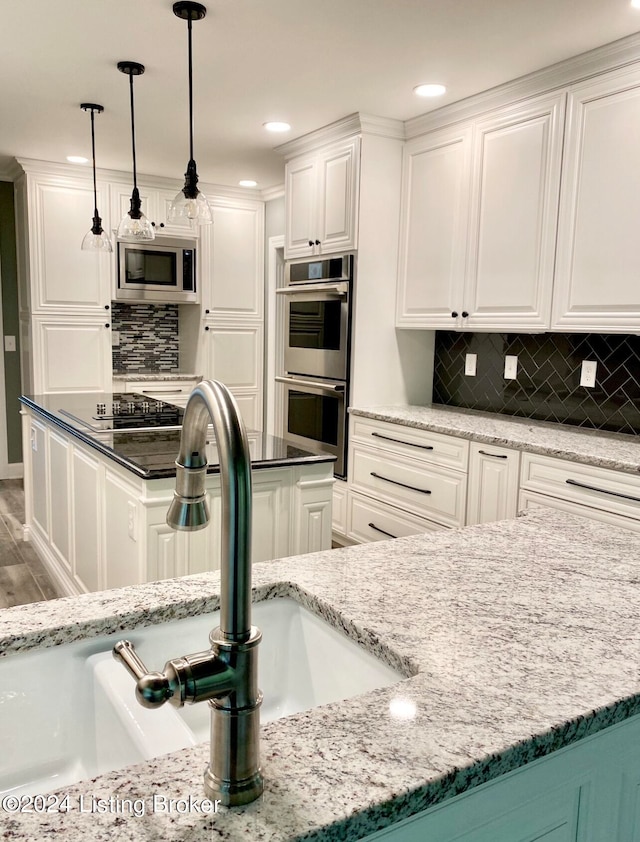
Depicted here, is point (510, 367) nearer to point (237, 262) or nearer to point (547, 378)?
point (547, 378)

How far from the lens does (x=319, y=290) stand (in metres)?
4.18

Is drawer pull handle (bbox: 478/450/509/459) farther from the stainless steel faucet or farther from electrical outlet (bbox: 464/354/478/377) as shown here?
the stainless steel faucet

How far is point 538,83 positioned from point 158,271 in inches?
130

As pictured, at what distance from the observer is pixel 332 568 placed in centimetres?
124

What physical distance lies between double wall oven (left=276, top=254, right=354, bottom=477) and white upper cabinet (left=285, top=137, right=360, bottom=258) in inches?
4.5

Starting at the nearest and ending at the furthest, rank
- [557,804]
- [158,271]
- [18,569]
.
→ [557,804]
[18,569]
[158,271]

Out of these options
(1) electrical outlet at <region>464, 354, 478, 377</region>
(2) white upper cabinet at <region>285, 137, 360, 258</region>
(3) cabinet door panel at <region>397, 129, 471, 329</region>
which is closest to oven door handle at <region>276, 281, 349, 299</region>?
(2) white upper cabinet at <region>285, 137, 360, 258</region>

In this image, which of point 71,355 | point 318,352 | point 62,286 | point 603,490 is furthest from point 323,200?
point 603,490

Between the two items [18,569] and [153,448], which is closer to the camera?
[153,448]

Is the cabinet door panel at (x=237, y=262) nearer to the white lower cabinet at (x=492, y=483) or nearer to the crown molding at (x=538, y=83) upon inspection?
the crown molding at (x=538, y=83)

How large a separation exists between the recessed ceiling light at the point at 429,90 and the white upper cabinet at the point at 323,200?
53cm

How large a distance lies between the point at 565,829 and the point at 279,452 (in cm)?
185

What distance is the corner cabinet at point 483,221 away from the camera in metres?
3.16

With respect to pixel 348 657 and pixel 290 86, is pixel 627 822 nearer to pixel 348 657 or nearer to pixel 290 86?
pixel 348 657
